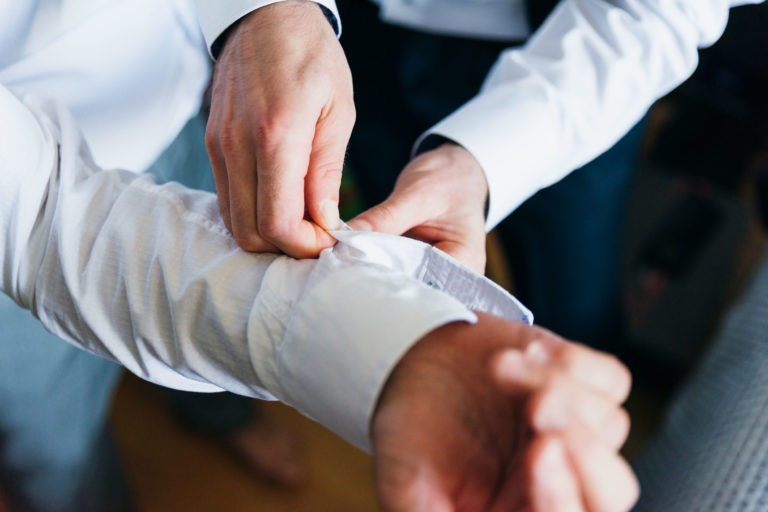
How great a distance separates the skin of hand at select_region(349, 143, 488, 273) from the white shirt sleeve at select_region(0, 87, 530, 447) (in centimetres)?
8

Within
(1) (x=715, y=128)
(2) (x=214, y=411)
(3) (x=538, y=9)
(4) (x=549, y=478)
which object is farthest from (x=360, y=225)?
(1) (x=715, y=128)

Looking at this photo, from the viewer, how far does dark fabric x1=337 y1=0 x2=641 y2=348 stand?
85 centimetres

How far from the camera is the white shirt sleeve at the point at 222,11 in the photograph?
0.51 meters

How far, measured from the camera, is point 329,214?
0.47m

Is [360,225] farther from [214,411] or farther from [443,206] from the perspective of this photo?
[214,411]

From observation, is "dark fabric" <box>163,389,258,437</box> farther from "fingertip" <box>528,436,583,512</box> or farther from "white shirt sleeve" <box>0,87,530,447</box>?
"fingertip" <box>528,436,583,512</box>

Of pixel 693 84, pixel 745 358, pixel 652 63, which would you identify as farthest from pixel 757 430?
pixel 693 84

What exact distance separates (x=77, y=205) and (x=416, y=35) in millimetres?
489

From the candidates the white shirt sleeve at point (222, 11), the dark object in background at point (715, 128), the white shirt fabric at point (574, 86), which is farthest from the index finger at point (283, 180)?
the dark object in background at point (715, 128)

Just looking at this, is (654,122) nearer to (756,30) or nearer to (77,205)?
(756,30)

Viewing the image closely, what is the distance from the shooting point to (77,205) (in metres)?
0.48

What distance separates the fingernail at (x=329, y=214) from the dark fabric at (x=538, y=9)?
0.40 meters

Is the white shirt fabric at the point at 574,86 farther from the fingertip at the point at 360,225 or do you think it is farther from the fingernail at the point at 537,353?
the fingernail at the point at 537,353

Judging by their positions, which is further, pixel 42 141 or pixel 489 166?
pixel 489 166
